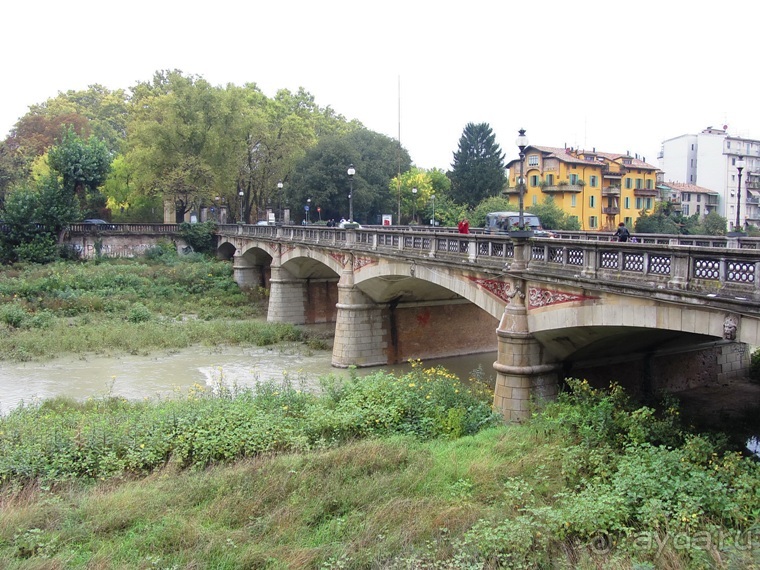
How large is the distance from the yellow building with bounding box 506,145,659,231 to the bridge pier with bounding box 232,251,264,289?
26146mm

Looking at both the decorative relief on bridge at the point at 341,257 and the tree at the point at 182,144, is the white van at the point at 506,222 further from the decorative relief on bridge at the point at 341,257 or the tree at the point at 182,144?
the tree at the point at 182,144

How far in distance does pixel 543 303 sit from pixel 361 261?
13.7 metres

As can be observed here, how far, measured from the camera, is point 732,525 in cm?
916

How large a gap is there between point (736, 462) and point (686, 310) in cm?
279

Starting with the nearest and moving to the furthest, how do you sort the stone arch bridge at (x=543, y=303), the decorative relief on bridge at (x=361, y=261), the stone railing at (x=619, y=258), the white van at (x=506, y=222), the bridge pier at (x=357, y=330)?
the stone railing at (x=619, y=258) < the stone arch bridge at (x=543, y=303) < the decorative relief on bridge at (x=361, y=261) < the white van at (x=506, y=222) < the bridge pier at (x=357, y=330)

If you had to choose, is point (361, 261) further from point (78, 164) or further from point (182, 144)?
point (182, 144)

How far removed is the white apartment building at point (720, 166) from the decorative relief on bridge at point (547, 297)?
2351 inches

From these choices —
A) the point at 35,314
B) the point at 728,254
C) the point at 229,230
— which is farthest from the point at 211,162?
the point at 728,254

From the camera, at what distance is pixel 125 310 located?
1610 inches

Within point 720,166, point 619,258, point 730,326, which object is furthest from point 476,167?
point 730,326

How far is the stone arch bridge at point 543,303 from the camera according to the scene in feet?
39.5

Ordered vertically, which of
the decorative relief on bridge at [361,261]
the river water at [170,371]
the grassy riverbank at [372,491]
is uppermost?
the decorative relief on bridge at [361,261]

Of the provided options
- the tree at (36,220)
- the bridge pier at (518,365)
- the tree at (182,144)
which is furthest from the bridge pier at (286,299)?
the bridge pier at (518,365)

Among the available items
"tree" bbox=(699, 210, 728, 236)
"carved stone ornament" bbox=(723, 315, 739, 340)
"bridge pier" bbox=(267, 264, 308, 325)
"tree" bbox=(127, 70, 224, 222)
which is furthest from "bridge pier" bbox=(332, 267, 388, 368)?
"tree" bbox=(127, 70, 224, 222)
